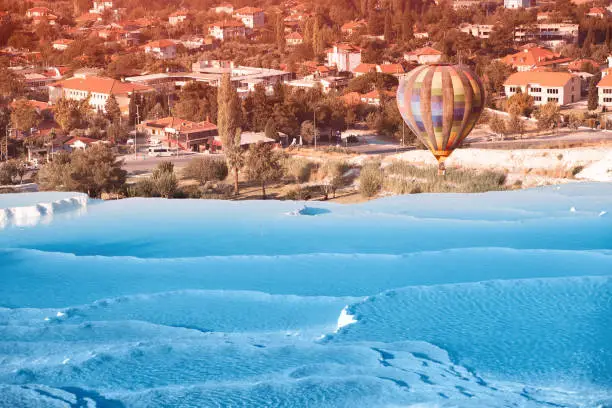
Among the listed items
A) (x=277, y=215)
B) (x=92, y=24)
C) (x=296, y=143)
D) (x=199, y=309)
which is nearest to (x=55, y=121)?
(x=296, y=143)

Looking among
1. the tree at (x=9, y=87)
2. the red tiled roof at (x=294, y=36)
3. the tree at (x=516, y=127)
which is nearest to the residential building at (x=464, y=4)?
the red tiled roof at (x=294, y=36)

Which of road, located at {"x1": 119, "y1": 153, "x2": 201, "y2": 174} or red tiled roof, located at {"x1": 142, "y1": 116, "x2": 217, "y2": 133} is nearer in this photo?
road, located at {"x1": 119, "y1": 153, "x2": 201, "y2": 174}

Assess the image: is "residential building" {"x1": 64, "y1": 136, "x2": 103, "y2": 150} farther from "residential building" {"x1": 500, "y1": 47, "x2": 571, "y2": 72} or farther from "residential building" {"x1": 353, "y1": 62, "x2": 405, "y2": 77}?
"residential building" {"x1": 500, "y1": 47, "x2": 571, "y2": 72}

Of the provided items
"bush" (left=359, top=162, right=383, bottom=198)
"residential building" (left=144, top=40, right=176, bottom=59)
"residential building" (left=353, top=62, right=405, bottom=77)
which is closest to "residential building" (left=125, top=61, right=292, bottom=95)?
"residential building" (left=353, top=62, right=405, bottom=77)

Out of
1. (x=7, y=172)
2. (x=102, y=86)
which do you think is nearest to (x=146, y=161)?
(x=7, y=172)

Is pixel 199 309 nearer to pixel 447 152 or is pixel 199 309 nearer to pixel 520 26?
pixel 447 152
